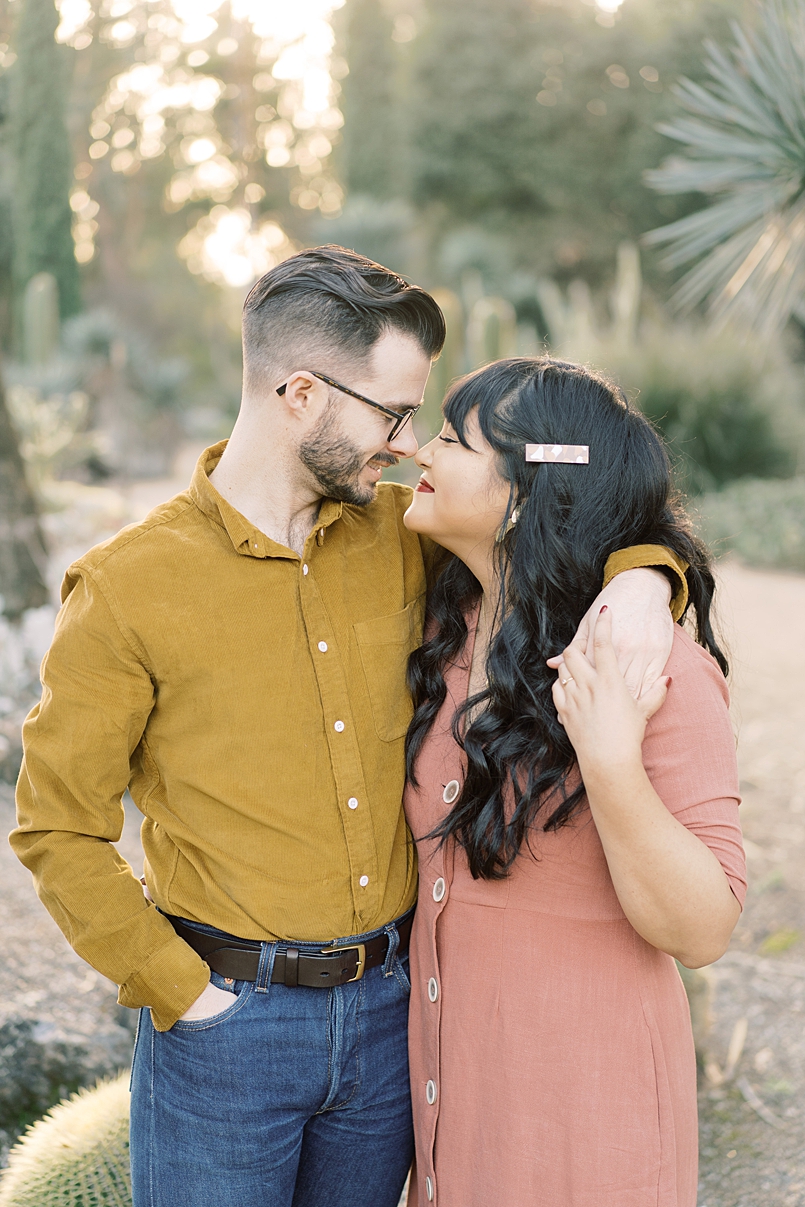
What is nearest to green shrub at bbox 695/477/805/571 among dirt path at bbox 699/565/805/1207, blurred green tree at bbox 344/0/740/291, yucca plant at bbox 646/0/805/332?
dirt path at bbox 699/565/805/1207

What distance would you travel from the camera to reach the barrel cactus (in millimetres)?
2139

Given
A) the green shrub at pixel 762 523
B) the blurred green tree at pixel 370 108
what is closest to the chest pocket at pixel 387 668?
the green shrub at pixel 762 523

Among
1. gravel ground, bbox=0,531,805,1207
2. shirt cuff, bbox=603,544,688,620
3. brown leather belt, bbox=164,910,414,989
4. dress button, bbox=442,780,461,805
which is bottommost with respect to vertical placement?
gravel ground, bbox=0,531,805,1207

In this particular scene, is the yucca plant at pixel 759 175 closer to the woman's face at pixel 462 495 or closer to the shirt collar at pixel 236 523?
the woman's face at pixel 462 495

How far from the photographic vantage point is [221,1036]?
171cm

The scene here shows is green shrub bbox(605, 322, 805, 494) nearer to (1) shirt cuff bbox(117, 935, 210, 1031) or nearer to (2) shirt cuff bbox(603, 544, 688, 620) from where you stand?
(2) shirt cuff bbox(603, 544, 688, 620)

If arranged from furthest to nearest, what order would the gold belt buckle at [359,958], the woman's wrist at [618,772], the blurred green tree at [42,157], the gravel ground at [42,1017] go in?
the blurred green tree at [42,157] < the gravel ground at [42,1017] < the gold belt buckle at [359,958] < the woman's wrist at [618,772]

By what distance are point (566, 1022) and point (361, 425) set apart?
110 centimetres

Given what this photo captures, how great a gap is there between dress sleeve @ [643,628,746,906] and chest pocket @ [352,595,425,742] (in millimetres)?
497

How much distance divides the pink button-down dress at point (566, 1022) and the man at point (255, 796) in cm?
11

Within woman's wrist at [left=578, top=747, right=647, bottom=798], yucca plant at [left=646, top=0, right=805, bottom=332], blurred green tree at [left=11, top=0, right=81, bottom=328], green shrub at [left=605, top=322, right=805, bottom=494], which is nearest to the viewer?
woman's wrist at [left=578, top=747, right=647, bottom=798]

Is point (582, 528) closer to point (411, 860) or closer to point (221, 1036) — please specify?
point (411, 860)

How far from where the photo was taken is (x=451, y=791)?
1.83 m

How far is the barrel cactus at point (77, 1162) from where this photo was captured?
2139mm
